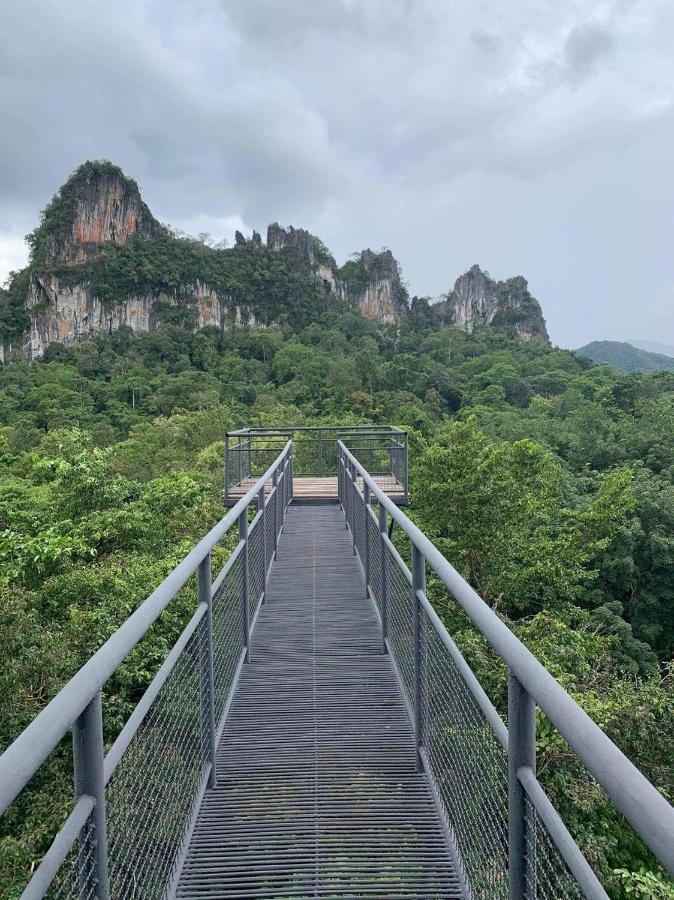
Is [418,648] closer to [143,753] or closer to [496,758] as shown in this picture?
[496,758]

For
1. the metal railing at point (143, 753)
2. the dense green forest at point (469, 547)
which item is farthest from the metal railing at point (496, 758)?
the dense green forest at point (469, 547)

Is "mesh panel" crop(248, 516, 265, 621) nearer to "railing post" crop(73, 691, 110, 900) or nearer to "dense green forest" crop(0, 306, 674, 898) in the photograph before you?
"dense green forest" crop(0, 306, 674, 898)

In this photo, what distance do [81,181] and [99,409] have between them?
171 feet

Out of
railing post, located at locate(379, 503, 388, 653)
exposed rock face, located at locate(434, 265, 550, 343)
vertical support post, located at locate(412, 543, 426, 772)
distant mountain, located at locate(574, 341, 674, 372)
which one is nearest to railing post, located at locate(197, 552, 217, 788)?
vertical support post, located at locate(412, 543, 426, 772)

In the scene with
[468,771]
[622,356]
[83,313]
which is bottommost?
[468,771]

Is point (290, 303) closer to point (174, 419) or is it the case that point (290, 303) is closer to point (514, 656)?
point (174, 419)

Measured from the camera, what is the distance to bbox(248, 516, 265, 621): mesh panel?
13.9 ft

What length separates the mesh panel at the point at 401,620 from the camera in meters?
2.95

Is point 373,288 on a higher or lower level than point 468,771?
higher

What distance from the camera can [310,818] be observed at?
7.48 ft

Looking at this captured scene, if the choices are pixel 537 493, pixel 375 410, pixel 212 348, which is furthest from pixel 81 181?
pixel 537 493

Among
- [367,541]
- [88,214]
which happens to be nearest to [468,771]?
Result: [367,541]

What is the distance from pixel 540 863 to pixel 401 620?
6.31 ft

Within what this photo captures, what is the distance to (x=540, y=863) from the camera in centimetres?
124
